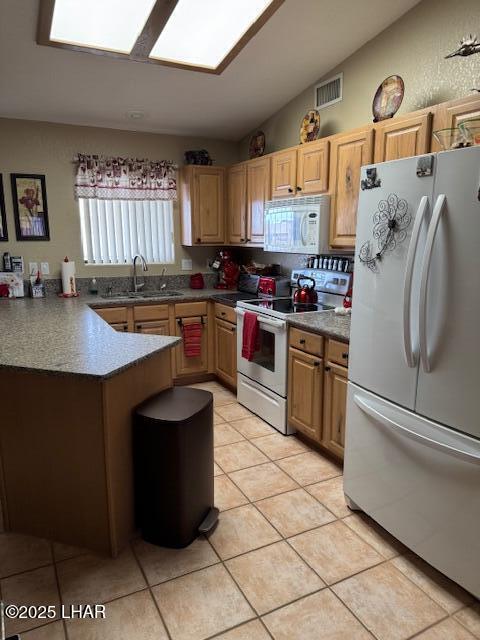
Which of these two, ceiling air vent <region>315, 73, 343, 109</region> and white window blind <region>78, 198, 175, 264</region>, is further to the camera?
white window blind <region>78, 198, 175, 264</region>

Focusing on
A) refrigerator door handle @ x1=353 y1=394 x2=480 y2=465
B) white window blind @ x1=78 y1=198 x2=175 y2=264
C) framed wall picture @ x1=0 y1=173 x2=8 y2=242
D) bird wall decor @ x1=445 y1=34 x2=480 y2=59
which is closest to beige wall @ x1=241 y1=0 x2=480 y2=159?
bird wall decor @ x1=445 y1=34 x2=480 y2=59

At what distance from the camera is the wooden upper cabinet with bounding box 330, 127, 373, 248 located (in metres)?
2.62

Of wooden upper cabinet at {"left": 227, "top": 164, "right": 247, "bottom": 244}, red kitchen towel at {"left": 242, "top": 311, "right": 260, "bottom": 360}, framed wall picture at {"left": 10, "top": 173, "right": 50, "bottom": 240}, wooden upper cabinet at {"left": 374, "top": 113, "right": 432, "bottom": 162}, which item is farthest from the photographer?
wooden upper cabinet at {"left": 227, "top": 164, "right": 247, "bottom": 244}

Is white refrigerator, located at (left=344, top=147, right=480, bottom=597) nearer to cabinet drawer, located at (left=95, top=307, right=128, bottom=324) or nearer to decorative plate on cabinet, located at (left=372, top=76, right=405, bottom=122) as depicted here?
decorative plate on cabinet, located at (left=372, top=76, right=405, bottom=122)

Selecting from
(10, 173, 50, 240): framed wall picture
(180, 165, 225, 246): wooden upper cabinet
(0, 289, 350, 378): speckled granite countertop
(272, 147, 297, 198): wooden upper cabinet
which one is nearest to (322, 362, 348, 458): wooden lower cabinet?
(0, 289, 350, 378): speckled granite countertop

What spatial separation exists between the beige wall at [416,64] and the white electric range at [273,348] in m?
1.18

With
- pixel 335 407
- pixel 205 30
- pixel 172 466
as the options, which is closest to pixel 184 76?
pixel 205 30

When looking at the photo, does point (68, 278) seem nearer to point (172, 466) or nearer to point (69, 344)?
point (69, 344)

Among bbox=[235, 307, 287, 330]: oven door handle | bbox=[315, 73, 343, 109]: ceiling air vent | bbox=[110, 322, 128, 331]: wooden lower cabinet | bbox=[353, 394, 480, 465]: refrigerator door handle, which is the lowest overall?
bbox=[353, 394, 480, 465]: refrigerator door handle

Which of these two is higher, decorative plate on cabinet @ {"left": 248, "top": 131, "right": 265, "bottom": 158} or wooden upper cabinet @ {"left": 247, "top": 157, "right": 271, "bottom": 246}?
decorative plate on cabinet @ {"left": 248, "top": 131, "right": 265, "bottom": 158}

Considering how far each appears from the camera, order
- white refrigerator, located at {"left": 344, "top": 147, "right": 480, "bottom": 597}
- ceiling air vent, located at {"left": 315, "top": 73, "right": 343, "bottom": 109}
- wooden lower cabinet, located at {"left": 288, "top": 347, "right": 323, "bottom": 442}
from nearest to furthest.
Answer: white refrigerator, located at {"left": 344, "top": 147, "right": 480, "bottom": 597}
wooden lower cabinet, located at {"left": 288, "top": 347, "right": 323, "bottom": 442}
ceiling air vent, located at {"left": 315, "top": 73, "right": 343, "bottom": 109}

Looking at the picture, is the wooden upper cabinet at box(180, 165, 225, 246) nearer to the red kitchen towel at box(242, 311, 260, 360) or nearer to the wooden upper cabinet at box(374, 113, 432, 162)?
the red kitchen towel at box(242, 311, 260, 360)

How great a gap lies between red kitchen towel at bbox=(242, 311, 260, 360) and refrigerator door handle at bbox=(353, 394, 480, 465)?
1.27 m

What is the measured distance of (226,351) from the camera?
12.9 ft
